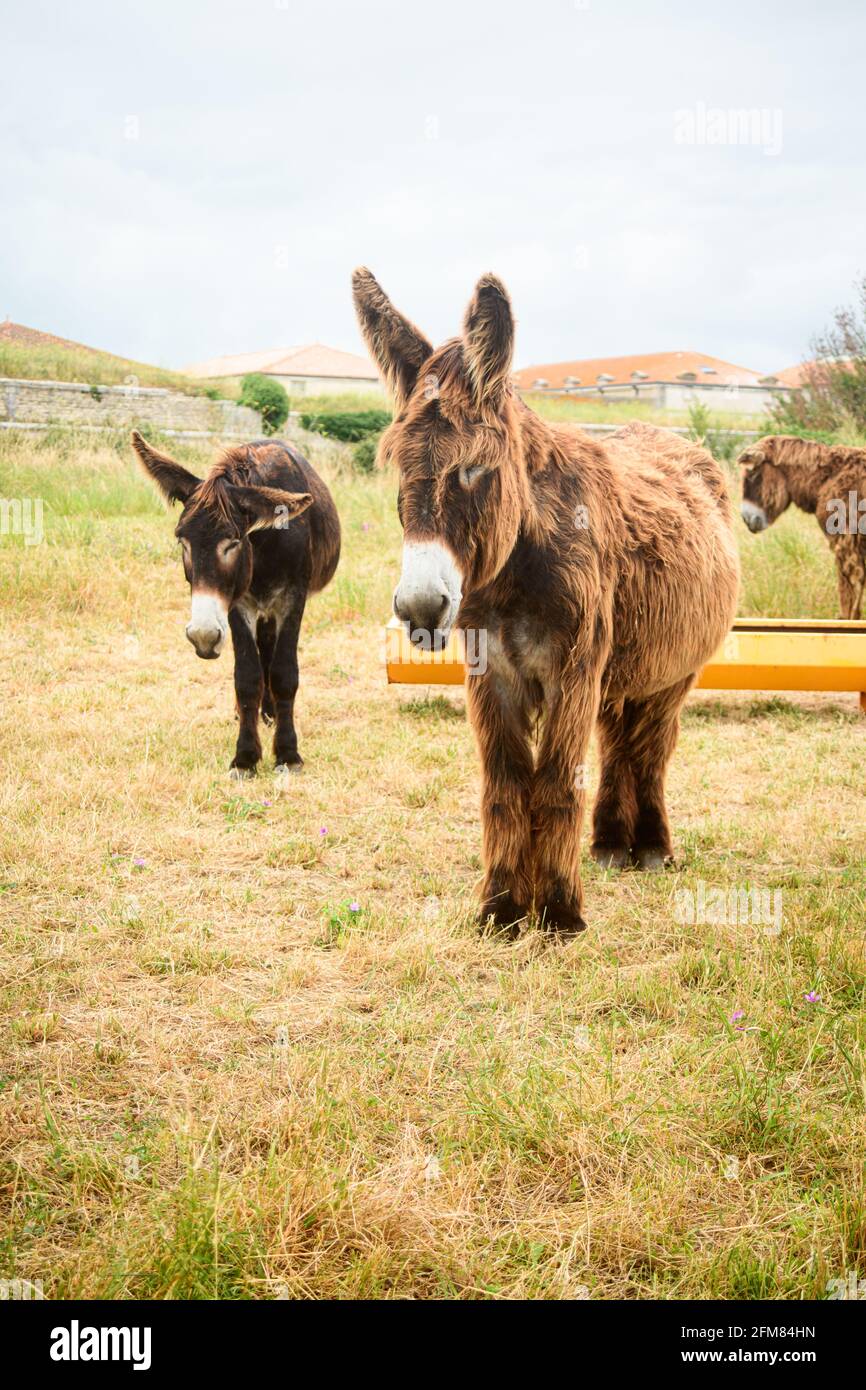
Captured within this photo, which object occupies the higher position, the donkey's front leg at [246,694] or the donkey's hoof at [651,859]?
the donkey's front leg at [246,694]

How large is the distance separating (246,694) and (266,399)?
60.6 feet

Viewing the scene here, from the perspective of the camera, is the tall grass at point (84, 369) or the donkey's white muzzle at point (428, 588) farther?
the tall grass at point (84, 369)

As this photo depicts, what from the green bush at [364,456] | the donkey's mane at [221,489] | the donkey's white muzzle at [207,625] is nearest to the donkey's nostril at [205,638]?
the donkey's white muzzle at [207,625]

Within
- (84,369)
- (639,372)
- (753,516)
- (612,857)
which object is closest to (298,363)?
(639,372)

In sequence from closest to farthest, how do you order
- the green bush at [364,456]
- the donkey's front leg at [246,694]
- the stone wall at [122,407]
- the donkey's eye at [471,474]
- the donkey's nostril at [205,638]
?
the donkey's eye at [471,474], the donkey's nostril at [205,638], the donkey's front leg at [246,694], the green bush at [364,456], the stone wall at [122,407]

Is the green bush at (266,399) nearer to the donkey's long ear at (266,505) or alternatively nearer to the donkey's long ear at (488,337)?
the donkey's long ear at (266,505)

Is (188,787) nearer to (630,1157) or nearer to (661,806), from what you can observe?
(661,806)

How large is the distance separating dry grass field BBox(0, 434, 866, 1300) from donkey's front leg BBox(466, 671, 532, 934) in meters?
0.17

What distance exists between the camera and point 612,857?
14.7ft

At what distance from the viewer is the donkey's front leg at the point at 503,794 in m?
3.51

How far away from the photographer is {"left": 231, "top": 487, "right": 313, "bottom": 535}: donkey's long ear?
17.0ft

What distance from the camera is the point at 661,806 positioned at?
4.46 metres

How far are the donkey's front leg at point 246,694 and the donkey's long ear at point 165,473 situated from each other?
719 mm

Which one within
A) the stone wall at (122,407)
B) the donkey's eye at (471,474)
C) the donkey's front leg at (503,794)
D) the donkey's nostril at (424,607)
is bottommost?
the donkey's front leg at (503,794)
